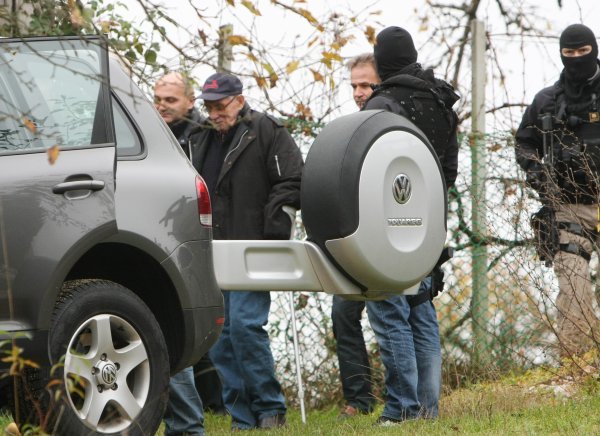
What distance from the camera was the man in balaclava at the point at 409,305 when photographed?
5.93 m

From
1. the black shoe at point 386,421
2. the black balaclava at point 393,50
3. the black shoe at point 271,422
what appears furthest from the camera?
the black shoe at point 271,422

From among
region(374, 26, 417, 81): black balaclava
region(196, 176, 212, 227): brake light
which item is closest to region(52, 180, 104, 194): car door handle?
region(196, 176, 212, 227): brake light

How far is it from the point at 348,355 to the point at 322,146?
88.6 inches

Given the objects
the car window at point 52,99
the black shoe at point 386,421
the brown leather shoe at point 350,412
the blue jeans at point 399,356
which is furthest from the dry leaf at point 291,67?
the brown leather shoe at point 350,412

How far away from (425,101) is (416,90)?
0.07m

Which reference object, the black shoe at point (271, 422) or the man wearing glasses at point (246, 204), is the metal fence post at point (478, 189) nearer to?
the man wearing glasses at point (246, 204)

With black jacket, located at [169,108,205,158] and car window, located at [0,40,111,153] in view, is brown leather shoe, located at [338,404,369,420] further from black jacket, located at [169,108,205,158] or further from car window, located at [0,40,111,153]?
car window, located at [0,40,111,153]

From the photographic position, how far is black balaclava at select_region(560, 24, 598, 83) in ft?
24.3

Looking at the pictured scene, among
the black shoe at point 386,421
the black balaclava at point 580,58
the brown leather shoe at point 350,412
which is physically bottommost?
the brown leather shoe at point 350,412

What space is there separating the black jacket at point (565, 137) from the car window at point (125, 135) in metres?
2.74

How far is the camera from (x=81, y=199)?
15.5 ft

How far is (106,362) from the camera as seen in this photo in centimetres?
478

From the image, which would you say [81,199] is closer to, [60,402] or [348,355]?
[60,402]

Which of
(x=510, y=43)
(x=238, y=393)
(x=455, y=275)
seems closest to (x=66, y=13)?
(x=238, y=393)
